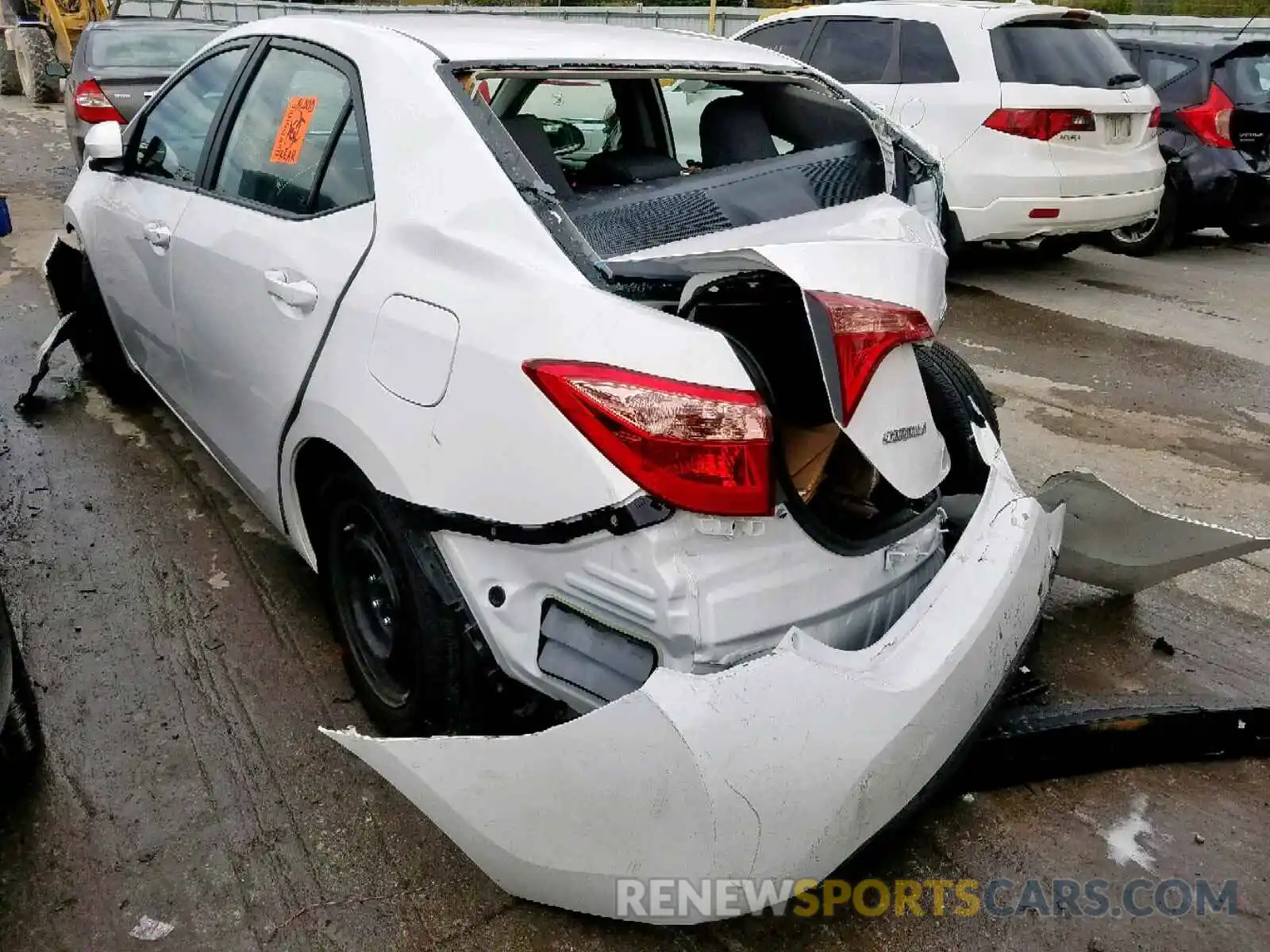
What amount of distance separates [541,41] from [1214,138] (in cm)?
768

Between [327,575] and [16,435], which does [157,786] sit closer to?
[327,575]

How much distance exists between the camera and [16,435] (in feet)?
14.4

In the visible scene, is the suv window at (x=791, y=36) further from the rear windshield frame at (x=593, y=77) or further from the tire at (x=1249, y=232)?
the rear windshield frame at (x=593, y=77)

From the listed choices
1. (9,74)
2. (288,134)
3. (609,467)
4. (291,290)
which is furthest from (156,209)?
(9,74)

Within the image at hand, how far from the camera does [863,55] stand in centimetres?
773

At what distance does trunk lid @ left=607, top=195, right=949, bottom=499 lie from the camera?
183 centimetres

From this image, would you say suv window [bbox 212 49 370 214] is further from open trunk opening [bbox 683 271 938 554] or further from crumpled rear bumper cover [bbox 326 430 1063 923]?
crumpled rear bumper cover [bbox 326 430 1063 923]

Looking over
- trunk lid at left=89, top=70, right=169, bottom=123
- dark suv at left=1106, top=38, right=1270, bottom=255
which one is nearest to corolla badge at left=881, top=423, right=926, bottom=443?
dark suv at left=1106, top=38, right=1270, bottom=255

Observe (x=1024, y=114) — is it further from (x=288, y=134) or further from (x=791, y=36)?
(x=288, y=134)

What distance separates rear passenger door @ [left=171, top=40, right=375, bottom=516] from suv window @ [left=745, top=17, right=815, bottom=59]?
19.1 feet

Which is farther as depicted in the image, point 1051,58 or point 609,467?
point 1051,58

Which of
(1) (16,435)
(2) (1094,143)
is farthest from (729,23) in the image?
(1) (16,435)

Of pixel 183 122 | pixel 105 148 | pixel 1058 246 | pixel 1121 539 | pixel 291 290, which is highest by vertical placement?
pixel 183 122

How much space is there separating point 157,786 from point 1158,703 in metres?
2.41
